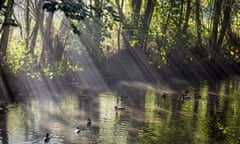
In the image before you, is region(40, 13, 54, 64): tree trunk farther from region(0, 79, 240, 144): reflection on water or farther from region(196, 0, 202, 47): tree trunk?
region(196, 0, 202, 47): tree trunk

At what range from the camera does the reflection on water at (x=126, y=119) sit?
12133mm

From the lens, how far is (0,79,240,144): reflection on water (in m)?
12.1

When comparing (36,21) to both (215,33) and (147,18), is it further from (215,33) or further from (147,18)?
(215,33)

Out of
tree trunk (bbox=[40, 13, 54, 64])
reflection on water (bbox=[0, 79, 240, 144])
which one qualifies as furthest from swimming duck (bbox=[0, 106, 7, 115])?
tree trunk (bbox=[40, 13, 54, 64])

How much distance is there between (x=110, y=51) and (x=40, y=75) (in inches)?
304

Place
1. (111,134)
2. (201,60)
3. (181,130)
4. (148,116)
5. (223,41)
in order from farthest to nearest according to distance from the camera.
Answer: (223,41) → (201,60) → (148,116) → (181,130) → (111,134)

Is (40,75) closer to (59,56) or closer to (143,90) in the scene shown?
(59,56)

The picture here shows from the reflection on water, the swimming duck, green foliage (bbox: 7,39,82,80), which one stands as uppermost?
green foliage (bbox: 7,39,82,80)

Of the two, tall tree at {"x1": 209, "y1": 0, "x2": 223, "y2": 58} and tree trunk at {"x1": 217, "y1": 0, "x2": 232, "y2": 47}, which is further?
tree trunk at {"x1": 217, "y1": 0, "x2": 232, "y2": 47}

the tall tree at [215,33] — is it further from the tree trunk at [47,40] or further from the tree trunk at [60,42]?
the tree trunk at [47,40]

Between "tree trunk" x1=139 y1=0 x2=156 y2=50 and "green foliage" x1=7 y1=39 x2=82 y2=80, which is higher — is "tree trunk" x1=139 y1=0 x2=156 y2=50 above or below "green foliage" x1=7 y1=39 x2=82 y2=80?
above

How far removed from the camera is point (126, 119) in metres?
14.9

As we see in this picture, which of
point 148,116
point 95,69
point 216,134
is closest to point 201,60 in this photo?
point 95,69

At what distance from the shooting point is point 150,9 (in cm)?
2939
